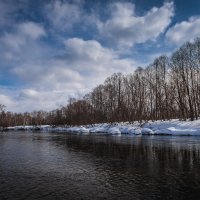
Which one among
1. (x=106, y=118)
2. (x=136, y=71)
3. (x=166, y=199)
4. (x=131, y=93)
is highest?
(x=136, y=71)

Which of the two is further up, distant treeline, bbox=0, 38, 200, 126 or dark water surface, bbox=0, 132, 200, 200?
distant treeline, bbox=0, 38, 200, 126

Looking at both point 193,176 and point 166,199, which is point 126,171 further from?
point 166,199

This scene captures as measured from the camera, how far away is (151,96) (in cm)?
8294

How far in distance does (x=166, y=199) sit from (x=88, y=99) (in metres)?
115

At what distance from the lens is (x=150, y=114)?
275 feet

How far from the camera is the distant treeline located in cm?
6725

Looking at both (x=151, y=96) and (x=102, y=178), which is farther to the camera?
(x=151, y=96)

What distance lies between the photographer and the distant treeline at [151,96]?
6725 cm

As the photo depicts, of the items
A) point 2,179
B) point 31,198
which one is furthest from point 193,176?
point 2,179

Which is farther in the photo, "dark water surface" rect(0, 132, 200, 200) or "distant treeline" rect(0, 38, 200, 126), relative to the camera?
"distant treeline" rect(0, 38, 200, 126)

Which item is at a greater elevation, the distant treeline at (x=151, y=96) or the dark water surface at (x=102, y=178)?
the distant treeline at (x=151, y=96)

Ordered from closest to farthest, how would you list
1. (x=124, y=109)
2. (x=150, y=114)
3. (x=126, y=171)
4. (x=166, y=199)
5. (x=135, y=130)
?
1. (x=166, y=199)
2. (x=126, y=171)
3. (x=135, y=130)
4. (x=150, y=114)
5. (x=124, y=109)

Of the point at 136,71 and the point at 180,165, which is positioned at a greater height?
the point at 136,71

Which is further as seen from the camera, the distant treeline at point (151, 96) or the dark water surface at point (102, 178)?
the distant treeline at point (151, 96)
